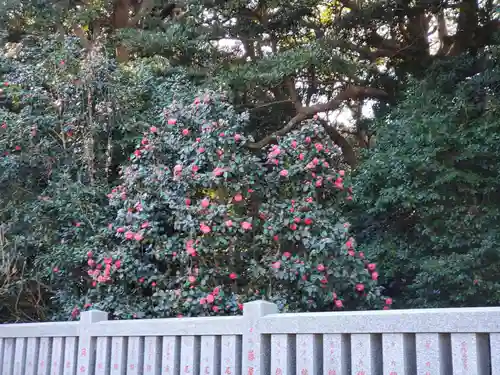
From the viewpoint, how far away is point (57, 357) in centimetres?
452

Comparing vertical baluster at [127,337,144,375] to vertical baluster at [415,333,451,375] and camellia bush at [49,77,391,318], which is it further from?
vertical baluster at [415,333,451,375]

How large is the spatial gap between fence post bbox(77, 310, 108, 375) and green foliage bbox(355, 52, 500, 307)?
424 centimetres

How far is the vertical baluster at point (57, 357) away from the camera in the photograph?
14.7ft

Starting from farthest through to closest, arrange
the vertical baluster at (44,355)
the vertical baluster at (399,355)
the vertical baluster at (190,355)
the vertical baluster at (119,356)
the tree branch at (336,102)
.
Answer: the tree branch at (336,102), the vertical baluster at (44,355), the vertical baluster at (119,356), the vertical baluster at (190,355), the vertical baluster at (399,355)

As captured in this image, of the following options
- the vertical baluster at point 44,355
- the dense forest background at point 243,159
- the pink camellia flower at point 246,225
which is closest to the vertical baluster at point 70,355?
the vertical baluster at point 44,355

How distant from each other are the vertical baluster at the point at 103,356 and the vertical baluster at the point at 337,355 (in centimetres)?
174

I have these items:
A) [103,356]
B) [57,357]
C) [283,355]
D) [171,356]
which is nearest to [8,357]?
[57,357]

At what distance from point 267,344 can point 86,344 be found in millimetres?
1540

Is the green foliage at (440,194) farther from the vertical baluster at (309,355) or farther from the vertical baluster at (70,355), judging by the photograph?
the vertical baluster at (70,355)

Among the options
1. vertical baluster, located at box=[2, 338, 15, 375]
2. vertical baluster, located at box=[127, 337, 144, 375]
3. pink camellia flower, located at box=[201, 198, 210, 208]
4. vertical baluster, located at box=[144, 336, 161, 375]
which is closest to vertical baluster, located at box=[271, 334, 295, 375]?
vertical baluster, located at box=[144, 336, 161, 375]

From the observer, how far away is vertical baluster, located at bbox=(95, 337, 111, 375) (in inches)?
166

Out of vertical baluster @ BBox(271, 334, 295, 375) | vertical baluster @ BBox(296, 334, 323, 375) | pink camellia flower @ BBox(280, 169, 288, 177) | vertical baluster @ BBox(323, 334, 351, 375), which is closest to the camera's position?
vertical baluster @ BBox(323, 334, 351, 375)

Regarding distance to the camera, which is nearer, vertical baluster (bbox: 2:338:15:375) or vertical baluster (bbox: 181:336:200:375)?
vertical baluster (bbox: 181:336:200:375)

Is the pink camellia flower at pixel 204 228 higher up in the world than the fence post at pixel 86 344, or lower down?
higher up
